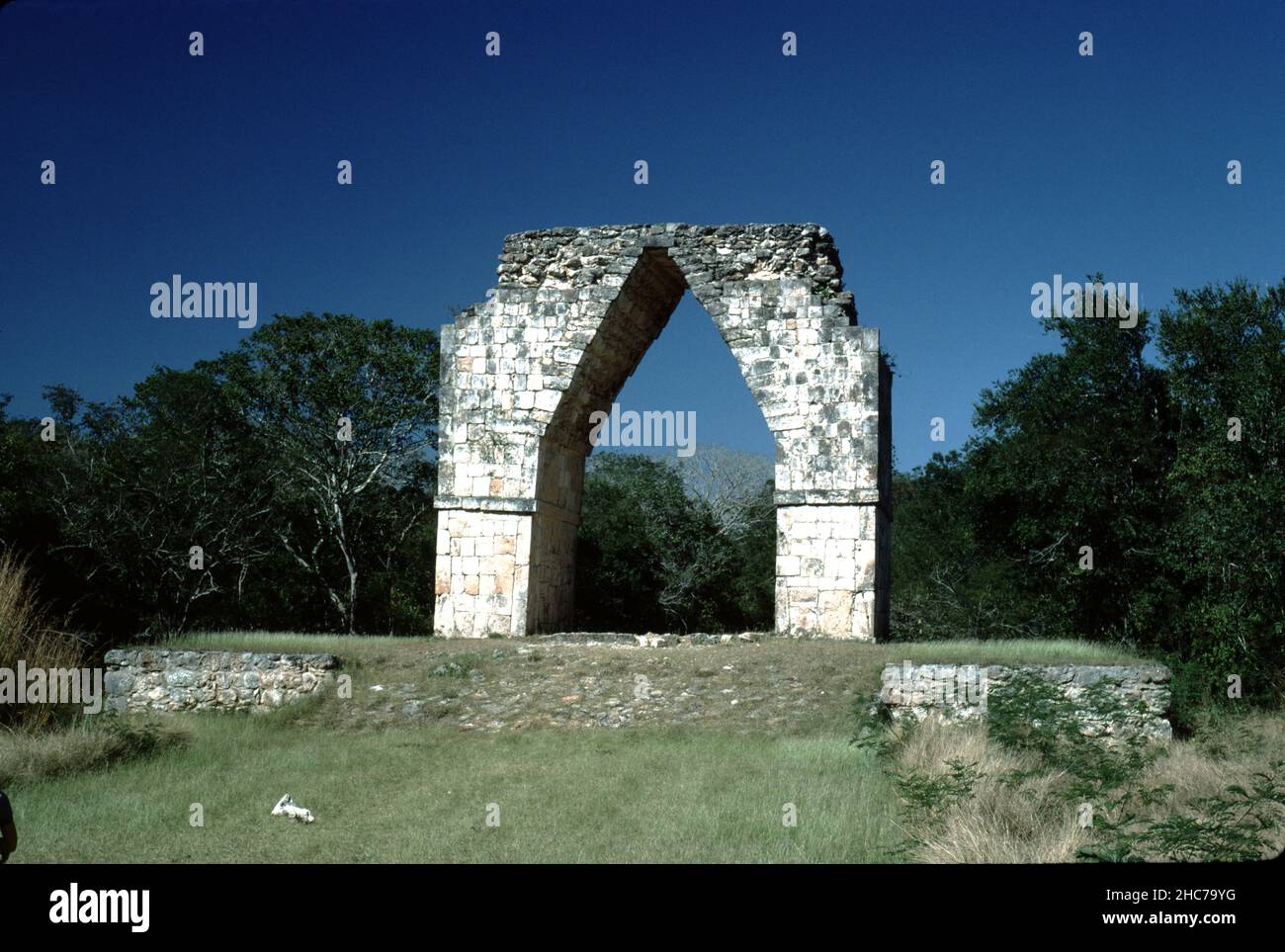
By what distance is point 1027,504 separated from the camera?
20.8m

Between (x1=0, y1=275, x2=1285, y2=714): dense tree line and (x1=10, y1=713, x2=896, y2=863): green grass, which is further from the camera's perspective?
Result: (x1=0, y1=275, x2=1285, y2=714): dense tree line

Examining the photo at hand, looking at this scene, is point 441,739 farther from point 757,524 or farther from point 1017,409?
point 757,524

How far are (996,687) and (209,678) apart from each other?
316 inches

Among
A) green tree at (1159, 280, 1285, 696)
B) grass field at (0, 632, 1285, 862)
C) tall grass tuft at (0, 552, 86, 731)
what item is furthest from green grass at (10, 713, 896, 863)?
green tree at (1159, 280, 1285, 696)

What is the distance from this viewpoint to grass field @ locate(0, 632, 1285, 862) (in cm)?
708

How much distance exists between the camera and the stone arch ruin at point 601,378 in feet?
49.9

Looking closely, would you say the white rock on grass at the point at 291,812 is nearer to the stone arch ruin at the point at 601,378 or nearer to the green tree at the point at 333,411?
the stone arch ruin at the point at 601,378

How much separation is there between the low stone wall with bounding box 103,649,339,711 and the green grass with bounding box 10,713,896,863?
1377mm

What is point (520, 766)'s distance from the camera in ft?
30.5

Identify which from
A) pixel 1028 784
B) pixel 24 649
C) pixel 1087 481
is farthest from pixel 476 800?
pixel 1087 481

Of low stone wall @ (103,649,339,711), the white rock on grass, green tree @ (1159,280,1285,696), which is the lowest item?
the white rock on grass

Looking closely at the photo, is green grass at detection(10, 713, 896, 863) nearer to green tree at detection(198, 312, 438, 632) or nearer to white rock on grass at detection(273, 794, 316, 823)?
white rock on grass at detection(273, 794, 316, 823)

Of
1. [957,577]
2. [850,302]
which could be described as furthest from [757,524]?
[850,302]

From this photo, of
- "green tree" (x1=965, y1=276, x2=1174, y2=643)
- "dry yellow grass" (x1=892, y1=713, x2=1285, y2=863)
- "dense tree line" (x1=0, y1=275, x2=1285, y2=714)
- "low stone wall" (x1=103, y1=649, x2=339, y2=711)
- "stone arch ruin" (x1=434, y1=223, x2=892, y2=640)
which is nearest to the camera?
"dry yellow grass" (x1=892, y1=713, x2=1285, y2=863)
